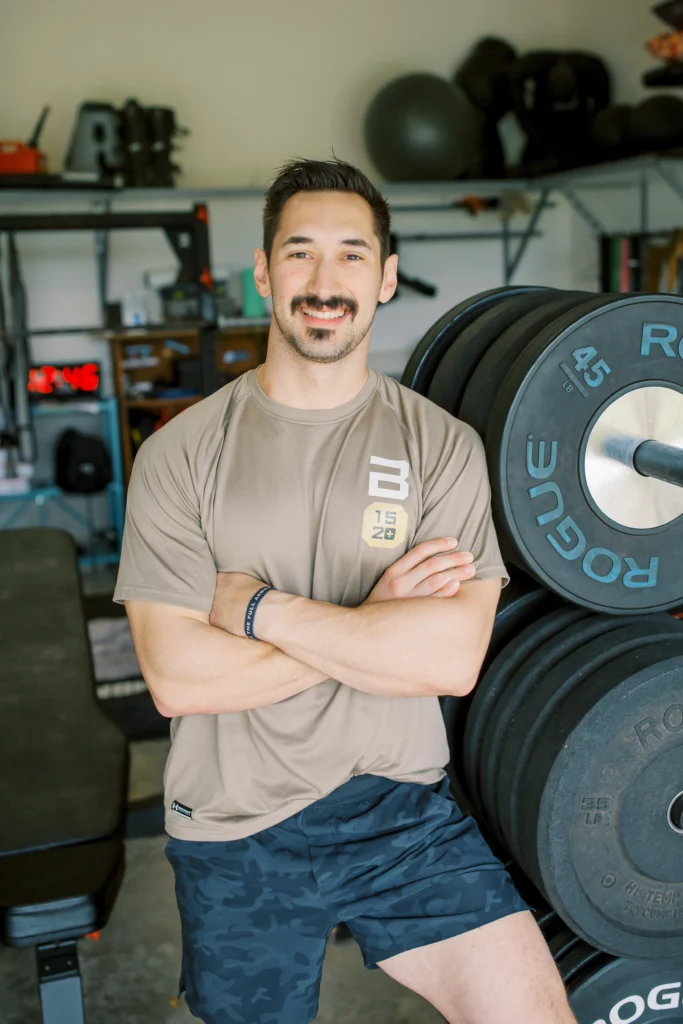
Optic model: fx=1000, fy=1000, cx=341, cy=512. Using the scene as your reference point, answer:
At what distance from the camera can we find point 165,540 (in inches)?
50.8

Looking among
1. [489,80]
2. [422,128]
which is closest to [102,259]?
[422,128]

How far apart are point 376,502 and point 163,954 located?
1.34 meters

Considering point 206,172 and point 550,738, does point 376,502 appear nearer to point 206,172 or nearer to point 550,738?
point 550,738

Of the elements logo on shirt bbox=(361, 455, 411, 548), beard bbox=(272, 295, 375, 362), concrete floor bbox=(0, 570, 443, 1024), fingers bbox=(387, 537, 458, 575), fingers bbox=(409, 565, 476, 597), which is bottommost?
concrete floor bbox=(0, 570, 443, 1024)

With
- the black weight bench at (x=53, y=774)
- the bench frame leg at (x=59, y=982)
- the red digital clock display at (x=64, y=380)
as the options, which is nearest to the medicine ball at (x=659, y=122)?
the red digital clock display at (x=64, y=380)

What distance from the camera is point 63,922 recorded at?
1486 mm

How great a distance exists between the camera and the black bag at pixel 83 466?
5.09 m

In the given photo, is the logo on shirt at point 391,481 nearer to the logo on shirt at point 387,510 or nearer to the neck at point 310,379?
the logo on shirt at point 387,510

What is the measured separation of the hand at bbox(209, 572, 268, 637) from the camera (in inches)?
50.0

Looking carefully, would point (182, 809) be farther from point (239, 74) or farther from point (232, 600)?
point (239, 74)

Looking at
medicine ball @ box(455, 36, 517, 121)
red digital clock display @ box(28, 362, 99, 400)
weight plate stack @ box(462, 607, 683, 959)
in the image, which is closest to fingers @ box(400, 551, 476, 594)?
weight plate stack @ box(462, 607, 683, 959)

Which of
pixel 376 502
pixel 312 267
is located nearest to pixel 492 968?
pixel 376 502

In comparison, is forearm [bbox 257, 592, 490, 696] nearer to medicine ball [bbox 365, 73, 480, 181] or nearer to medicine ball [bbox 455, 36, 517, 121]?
medicine ball [bbox 365, 73, 480, 181]

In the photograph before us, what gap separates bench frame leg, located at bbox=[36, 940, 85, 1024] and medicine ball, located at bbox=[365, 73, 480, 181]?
14.8 feet
